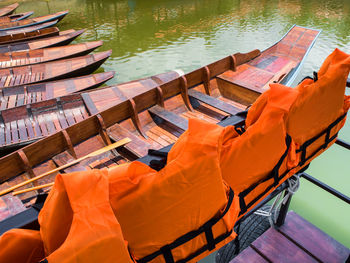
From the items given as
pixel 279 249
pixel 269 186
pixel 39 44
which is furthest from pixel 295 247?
pixel 39 44

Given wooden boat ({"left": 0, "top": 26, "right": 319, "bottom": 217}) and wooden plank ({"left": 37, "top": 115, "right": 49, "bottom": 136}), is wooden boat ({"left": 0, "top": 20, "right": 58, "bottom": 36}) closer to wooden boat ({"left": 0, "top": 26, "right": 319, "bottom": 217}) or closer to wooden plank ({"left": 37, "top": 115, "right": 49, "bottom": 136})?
wooden boat ({"left": 0, "top": 26, "right": 319, "bottom": 217})

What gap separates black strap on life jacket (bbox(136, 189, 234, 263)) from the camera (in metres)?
1.54

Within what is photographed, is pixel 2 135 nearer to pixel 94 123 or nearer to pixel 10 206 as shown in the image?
pixel 94 123

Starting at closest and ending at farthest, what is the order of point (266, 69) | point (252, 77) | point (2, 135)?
point (2, 135), point (252, 77), point (266, 69)

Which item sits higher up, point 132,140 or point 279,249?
point 279,249

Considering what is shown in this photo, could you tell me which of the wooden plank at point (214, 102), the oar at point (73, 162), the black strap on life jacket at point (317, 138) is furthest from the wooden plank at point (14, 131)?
the black strap on life jacket at point (317, 138)

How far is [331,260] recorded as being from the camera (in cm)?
238

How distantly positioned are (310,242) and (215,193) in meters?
1.49

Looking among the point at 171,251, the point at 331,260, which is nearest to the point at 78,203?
the point at 171,251

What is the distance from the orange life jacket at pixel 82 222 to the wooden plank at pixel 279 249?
61.9 inches

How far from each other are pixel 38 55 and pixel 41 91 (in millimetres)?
2902

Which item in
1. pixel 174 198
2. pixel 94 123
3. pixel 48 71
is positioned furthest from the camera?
pixel 48 71

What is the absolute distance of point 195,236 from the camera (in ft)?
5.28

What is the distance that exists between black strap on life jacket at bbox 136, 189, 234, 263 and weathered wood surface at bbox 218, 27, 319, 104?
4.26 m
